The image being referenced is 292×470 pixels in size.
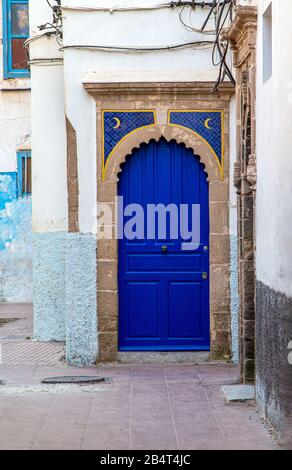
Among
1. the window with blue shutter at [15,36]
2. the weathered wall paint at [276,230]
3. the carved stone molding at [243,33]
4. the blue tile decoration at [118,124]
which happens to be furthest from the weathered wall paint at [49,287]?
the window with blue shutter at [15,36]

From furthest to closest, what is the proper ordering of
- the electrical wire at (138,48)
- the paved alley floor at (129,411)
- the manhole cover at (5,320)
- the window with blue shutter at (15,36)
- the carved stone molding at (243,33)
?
1. the window with blue shutter at (15,36)
2. the manhole cover at (5,320)
3. the electrical wire at (138,48)
4. the carved stone molding at (243,33)
5. the paved alley floor at (129,411)

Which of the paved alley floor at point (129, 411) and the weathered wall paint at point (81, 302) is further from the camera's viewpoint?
the weathered wall paint at point (81, 302)

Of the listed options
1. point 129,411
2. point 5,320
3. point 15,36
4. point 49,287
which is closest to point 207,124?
point 49,287

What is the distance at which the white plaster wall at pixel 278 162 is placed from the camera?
22.0ft

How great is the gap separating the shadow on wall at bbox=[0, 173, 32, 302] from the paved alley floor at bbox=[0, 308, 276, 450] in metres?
7.04

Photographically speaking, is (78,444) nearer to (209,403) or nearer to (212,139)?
(209,403)

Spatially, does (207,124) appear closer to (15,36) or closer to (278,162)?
(278,162)

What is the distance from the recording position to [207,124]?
434 inches

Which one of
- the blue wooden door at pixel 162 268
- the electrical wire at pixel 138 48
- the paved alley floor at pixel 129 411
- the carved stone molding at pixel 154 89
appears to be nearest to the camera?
the paved alley floor at pixel 129 411

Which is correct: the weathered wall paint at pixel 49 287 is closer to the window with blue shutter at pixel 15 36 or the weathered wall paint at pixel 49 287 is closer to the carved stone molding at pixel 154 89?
the carved stone molding at pixel 154 89

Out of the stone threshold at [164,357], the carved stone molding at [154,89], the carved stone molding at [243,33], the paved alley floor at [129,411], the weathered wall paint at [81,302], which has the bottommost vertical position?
the paved alley floor at [129,411]

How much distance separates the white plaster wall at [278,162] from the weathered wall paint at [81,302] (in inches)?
135

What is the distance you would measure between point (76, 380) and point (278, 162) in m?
3.89

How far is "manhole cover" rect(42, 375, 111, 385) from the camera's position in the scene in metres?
9.78
